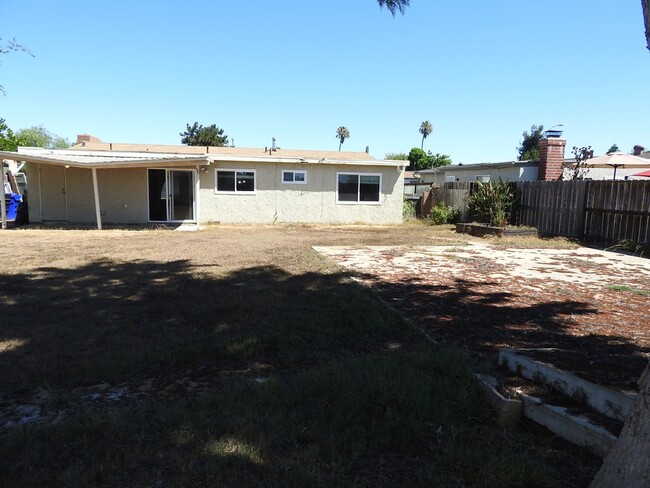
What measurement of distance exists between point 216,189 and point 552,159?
510 inches

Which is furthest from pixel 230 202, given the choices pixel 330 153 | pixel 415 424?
pixel 415 424

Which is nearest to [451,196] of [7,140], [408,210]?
[408,210]

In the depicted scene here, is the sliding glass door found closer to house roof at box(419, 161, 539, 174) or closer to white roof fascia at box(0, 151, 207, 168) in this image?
white roof fascia at box(0, 151, 207, 168)

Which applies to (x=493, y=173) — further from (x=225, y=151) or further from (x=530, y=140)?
(x=530, y=140)

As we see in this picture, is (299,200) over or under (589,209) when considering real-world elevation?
under

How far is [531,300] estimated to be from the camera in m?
6.31

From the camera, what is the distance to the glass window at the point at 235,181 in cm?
1897

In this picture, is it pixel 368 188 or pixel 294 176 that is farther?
pixel 368 188

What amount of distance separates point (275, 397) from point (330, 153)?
20.2 metres

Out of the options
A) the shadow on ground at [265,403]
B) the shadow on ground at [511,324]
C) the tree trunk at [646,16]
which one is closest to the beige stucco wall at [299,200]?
the shadow on ground at [511,324]

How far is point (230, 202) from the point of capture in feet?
62.5

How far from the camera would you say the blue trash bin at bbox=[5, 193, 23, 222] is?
18422mm

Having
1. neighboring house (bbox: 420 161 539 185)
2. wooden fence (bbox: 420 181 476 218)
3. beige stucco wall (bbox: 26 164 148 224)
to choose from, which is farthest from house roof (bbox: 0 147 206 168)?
neighboring house (bbox: 420 161 539 185)

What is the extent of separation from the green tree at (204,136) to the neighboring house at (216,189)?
34259 millimetres
